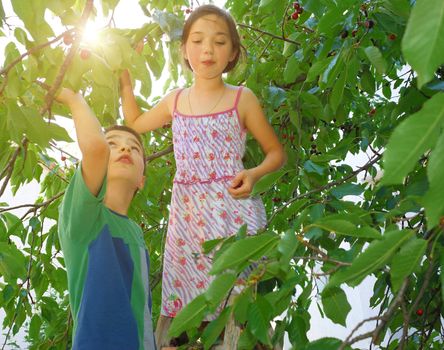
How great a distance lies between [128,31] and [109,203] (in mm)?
310

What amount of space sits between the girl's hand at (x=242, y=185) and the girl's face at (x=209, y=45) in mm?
254

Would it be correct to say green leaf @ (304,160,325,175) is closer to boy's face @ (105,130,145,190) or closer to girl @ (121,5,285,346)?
girl @ (121,5,285,346)

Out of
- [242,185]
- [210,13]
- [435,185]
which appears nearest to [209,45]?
[210,13]

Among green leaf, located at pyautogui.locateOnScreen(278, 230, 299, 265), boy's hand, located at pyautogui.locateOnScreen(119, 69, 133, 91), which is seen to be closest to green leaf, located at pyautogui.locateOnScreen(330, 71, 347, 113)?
boy's hand, located at pyautogui.locateOnScreen(119, 69, 133, 91)

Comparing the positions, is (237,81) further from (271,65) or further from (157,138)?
(157,138)

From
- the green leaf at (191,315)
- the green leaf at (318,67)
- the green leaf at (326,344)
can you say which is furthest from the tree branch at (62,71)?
the green leaf at (318,67)

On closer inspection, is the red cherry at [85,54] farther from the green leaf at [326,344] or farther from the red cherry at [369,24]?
the red cherry at [369,24]

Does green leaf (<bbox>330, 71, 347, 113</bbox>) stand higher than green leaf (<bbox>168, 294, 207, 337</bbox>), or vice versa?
green leaf (<bbox>330, 71, 347, 113</bbox>)

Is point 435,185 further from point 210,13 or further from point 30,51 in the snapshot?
point 210,13

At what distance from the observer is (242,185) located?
131 cm

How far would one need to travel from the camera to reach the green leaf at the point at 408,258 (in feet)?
1.91

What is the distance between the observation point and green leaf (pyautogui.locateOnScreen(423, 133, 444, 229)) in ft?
1.36

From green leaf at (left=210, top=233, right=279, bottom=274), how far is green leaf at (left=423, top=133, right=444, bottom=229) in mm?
211

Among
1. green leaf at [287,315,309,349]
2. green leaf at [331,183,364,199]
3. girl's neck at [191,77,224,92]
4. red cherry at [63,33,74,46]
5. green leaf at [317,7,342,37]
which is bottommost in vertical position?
green leaf at [287,315,309,349]
